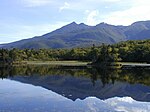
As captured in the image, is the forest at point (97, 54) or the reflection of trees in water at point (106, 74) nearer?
the reflection of trees in water at point (106, 74)

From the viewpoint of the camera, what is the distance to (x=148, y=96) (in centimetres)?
4512

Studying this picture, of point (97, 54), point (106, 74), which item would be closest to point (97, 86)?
point (106, 74)

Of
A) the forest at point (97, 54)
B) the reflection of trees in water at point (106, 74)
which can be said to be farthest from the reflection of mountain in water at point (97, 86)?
the forest at point (97, 54)

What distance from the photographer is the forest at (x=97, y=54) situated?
427 feet

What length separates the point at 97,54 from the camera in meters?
135

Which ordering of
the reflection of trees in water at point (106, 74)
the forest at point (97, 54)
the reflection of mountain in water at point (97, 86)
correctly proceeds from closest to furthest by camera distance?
the reflection of mountain in water at point (97, 86) → the reflection of trees in water at point (106, 74) → the forest at point (97, 54)

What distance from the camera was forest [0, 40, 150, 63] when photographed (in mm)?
130225

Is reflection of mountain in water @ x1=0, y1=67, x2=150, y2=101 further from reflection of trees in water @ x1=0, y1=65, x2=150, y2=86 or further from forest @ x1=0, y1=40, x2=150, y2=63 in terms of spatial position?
forest @ x1=0, y1=40, x2=150, y2=63

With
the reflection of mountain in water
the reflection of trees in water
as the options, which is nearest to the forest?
the reflection of trees in water

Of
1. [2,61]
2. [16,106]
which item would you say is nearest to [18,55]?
[2,61]

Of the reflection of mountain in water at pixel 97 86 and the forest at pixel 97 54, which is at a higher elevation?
the forest at pixel 97 54

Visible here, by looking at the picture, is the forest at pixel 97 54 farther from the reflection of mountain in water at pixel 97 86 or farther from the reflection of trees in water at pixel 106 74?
the reflection of mountain in water at pixel 97 86

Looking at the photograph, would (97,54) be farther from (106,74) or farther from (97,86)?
(97,86)

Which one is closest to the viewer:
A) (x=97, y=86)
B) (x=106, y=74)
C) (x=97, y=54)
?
(x=97, y=86)
